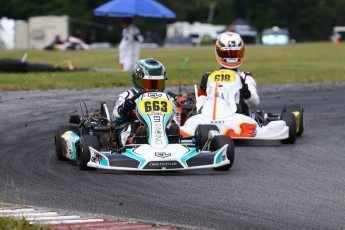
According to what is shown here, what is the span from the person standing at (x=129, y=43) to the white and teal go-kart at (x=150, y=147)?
45.8 ft

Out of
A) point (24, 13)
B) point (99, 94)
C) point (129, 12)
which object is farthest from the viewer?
point (24, 13)

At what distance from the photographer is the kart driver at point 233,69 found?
11.0 metres

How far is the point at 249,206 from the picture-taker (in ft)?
22.5

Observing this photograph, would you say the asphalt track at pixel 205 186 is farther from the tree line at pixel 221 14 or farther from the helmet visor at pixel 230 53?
the tree line at pixel 221 14

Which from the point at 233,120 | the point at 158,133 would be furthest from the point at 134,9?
the point at 158,133

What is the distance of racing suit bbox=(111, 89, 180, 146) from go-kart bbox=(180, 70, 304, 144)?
106 centimetres

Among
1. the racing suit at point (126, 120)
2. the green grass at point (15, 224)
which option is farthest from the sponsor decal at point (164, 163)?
the green grass at point (15, 224)

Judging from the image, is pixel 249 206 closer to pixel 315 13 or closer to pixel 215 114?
pixel 215 114

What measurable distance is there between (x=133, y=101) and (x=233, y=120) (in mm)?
1687

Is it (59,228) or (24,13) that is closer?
(59,228)

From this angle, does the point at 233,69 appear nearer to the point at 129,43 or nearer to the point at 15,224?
the point at 15,224

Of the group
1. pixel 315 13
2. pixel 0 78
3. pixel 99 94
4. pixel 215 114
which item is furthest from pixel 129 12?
pixel 315 13

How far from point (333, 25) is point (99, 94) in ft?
266

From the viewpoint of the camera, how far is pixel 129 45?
76.8 ft
